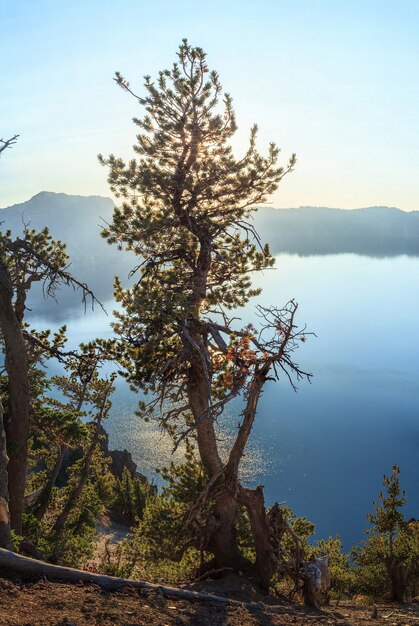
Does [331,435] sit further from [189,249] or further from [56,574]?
[56,574]

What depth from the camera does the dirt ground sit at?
6152 millimetres

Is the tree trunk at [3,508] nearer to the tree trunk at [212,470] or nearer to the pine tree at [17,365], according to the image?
the pine tree at [17,365]

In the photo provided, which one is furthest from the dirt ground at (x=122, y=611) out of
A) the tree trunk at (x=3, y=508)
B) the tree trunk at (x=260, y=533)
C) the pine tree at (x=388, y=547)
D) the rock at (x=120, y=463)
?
the rock at (x=120, y=463)

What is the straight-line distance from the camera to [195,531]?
1302 cm

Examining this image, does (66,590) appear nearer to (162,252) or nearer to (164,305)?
(164,305)

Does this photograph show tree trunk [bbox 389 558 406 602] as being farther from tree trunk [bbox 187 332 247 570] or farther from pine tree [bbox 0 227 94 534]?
pine tree [bbox 0 227 94 534]

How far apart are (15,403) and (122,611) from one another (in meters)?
6.34

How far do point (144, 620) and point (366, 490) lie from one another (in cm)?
7851

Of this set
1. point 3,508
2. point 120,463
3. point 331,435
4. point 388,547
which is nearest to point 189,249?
point 3,508

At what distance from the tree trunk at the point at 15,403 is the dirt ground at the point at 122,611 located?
500cm

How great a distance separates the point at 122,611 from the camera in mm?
6688

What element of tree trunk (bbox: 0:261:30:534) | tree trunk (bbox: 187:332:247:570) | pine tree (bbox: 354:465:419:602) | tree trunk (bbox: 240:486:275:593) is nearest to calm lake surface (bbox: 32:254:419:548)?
pine tree (bbox: 354:465:419:602)

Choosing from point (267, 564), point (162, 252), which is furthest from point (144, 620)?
point (162, 252)

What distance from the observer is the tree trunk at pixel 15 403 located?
11.6 meters
